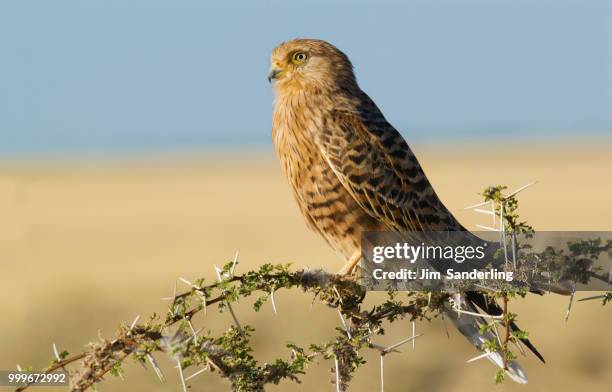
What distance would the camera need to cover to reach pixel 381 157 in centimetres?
575

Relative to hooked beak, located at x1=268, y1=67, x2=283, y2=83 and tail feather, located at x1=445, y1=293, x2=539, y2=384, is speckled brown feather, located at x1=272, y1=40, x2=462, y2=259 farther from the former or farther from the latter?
tail feather, located at x1=445, y1=293, x2=539, y2=384

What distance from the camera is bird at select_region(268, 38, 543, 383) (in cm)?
552

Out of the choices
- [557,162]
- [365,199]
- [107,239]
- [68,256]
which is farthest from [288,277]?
[557,162]

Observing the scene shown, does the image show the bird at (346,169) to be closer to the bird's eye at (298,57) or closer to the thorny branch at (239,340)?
the bird's eye at (298,57)

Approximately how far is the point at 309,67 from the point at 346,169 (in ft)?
2.86

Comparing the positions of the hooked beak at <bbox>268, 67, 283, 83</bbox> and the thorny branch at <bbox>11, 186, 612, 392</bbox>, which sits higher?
the hooked beak at <bbox>268, 67, 283, 83</bbox>

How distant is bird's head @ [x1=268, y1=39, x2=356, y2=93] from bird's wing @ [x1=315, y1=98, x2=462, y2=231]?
284 millimetres

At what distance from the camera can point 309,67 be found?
6129mm

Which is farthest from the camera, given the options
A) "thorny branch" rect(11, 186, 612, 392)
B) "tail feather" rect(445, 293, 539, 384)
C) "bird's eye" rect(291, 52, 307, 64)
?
"bird's eye" rect(291, 52, 307, 64)

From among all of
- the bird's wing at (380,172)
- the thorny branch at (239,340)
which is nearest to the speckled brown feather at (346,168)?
the bird's wing at (380,172)

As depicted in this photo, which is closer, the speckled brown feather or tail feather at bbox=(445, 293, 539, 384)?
tail feather at bbox=(445, 293, 539, 384)

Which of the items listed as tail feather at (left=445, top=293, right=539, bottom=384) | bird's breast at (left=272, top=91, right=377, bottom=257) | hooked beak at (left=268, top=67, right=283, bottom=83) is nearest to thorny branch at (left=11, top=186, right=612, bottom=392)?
tail feather at (left=445, top=293, right=539, bottom=384)

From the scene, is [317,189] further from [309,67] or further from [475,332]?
[475,332]

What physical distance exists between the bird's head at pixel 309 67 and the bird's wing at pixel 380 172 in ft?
0.93
